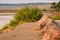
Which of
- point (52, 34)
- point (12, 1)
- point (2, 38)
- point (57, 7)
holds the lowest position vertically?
point (12, 1)

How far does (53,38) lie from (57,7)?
46259 mm

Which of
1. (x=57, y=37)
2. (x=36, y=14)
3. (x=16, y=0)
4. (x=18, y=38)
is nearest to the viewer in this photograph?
(x=57, y=37)

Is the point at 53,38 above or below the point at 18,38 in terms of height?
above

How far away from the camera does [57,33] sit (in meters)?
10.5

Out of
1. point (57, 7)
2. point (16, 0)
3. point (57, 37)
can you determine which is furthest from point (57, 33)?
point (16, 0)

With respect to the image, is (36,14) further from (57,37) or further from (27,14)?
(57,37)

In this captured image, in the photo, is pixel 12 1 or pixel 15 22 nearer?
pixel 15 22

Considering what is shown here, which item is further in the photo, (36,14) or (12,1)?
(12,1)

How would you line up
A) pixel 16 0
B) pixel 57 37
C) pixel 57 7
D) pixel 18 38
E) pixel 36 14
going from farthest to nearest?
pixel 16 0 < pixel 57 7 < pixel 36 14 < pixel 18 38 < pixel 57 37

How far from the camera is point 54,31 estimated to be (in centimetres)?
1084

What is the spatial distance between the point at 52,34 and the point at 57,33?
380 mm

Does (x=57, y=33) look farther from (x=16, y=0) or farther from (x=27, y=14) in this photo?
(x=16, y=0)

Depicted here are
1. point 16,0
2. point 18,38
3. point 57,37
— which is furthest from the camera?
point 16,0

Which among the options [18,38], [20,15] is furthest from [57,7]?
[18,38]
